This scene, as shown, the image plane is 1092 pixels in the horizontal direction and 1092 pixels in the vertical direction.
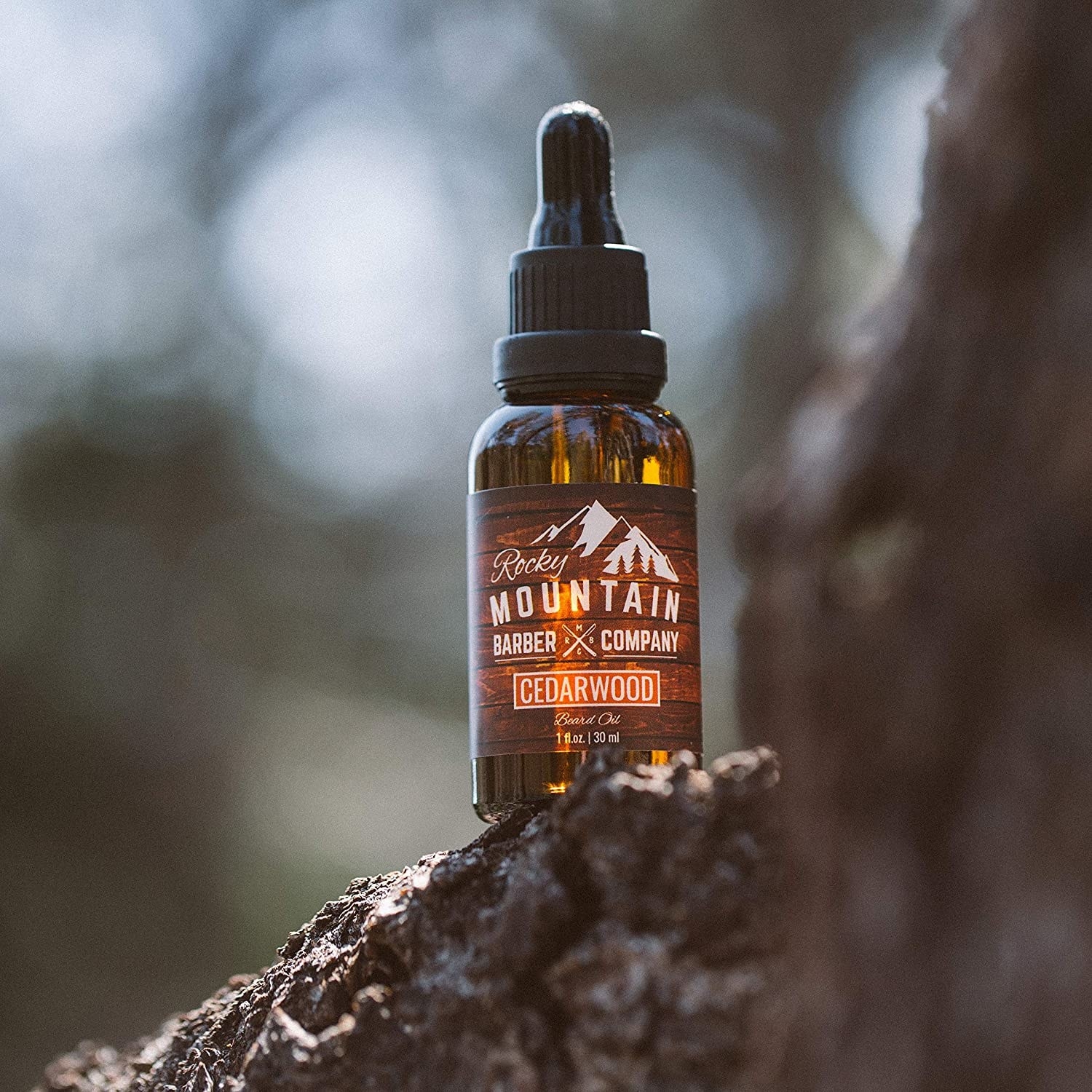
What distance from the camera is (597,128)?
1.67m

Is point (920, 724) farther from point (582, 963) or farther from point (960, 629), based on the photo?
point (582, 963)

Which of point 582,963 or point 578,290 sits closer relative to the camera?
point 582,963

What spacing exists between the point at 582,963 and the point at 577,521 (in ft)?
1.75

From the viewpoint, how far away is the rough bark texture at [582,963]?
97 cm

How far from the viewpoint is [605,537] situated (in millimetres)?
1472

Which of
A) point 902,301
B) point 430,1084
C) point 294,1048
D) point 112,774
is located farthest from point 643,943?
point 112,774

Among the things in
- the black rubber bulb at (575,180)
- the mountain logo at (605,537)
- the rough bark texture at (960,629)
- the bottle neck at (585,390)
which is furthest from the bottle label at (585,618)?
the rough bark texture at (960,629)

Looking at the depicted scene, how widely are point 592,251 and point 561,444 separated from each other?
0.22 m

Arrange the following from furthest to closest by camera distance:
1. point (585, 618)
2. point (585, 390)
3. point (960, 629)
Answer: point (585, 390) < point (585, 618) < point (960, 629)

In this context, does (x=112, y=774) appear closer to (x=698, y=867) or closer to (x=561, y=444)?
(x=561, y=444)

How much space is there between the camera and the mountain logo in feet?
4.82

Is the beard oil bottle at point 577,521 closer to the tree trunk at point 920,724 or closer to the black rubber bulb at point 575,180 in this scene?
the black rubber bulb at point 575,180

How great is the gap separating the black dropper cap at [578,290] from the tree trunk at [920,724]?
2.26ft

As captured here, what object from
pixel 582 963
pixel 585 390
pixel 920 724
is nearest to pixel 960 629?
pixel 920 724
